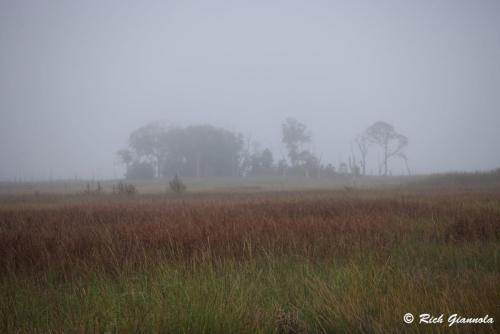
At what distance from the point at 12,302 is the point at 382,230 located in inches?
233

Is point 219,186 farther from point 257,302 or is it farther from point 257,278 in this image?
point 257,302

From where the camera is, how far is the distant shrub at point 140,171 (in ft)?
220

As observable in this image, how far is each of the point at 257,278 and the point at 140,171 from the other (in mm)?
69714

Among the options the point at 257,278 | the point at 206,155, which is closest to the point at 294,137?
the point at 206,155

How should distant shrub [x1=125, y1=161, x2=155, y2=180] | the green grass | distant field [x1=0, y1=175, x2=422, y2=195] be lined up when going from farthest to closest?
distant shrub [x1=125, y1=161, x2=155, y2=180] < distant field [x1=0, y1=175, x2=422, y2=195] < the green grass

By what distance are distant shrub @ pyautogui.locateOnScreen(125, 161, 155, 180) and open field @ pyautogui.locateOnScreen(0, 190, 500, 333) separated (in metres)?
62.9

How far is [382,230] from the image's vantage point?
5.65 m

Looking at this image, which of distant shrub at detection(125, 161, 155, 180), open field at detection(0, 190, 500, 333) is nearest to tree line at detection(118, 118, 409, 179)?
distant shrub at detection(125, 161, 155, 180)

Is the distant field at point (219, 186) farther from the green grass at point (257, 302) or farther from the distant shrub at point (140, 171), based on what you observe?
the green grass at point (257, 302)

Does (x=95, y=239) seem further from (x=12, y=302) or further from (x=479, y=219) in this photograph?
(x=479, y=219)

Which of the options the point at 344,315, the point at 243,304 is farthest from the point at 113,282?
the point at 344,315

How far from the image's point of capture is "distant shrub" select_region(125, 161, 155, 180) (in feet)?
220

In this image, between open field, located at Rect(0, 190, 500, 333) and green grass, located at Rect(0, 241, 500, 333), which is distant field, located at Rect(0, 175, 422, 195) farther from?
green grass, located at Rect(0, 241, 500, 333)

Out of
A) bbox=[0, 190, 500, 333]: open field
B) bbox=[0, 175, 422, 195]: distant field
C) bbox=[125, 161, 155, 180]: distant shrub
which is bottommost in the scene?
bbox=[0, 175, 422, 195]: distant field
